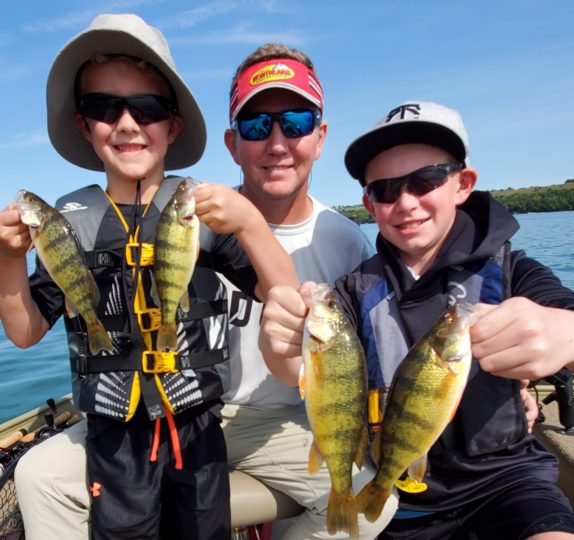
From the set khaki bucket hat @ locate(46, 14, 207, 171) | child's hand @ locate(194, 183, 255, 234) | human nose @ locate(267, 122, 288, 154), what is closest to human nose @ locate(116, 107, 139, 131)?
khaki bucket hat @ locate(46, 14, 207, 171)

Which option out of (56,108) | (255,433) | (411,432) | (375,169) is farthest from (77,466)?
(375,169)

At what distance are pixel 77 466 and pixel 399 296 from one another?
7.91 ft

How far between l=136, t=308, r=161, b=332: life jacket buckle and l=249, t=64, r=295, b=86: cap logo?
1947 mm

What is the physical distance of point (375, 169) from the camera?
3.28 metres

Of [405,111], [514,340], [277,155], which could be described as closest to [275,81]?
[277,155]

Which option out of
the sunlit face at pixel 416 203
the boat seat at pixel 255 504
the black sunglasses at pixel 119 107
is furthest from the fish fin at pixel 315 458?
the black sunglasses at pixel 119 107

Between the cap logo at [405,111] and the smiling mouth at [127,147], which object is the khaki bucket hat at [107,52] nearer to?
the smiling mouth at [127,147]

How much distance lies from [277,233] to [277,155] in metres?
0.68

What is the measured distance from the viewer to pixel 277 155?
3736mm

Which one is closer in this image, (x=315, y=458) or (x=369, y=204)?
(x=315, y=458)

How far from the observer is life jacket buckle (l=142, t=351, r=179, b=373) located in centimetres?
301

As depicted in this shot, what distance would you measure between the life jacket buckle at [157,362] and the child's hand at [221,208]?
909mm

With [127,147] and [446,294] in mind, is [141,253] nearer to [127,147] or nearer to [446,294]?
[127,147]

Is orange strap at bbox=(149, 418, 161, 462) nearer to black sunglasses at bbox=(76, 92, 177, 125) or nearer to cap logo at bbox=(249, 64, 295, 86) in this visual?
black sunglasses at bbox=(76, 92, 177, 125)
